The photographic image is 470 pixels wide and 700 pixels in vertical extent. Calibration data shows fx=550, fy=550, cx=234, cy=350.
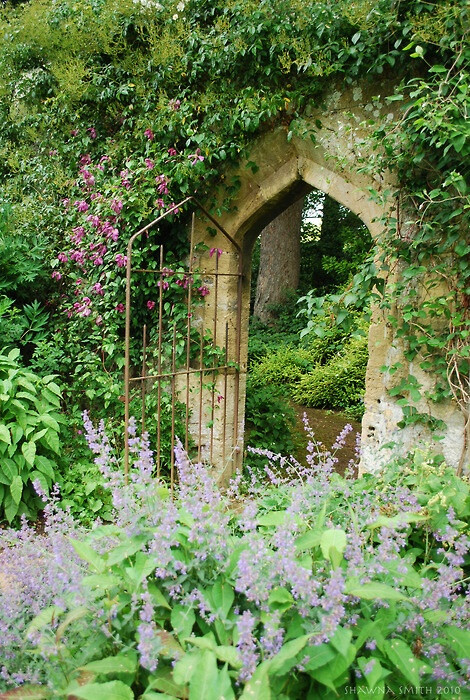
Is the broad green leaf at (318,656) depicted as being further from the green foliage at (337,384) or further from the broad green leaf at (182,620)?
the green foliage at (337,384)

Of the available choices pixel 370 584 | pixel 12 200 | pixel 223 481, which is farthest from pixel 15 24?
pixel 370 584

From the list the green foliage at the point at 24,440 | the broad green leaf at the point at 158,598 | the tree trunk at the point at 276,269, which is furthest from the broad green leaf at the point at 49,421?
the tree trunk at the point at 276,269

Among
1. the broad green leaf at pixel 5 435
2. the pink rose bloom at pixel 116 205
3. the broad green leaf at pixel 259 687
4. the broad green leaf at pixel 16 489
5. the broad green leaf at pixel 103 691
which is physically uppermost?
the pink rose bloom at pixel 116 205

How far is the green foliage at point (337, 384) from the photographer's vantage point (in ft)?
25.4

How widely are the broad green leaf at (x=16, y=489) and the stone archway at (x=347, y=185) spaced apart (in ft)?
4.25

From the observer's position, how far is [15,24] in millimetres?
5023

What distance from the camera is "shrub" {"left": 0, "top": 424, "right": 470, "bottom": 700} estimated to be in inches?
50.0

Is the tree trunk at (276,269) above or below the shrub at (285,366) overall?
above

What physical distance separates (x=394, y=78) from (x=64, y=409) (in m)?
3.35

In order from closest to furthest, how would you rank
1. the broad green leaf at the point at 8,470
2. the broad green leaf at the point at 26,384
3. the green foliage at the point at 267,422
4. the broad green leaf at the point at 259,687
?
the broad green leaf at the point at 259,687, the broad green leaf at the point at 8,470, the broad green leaf at the point at 26,384, the green foliage at the point at 267,422

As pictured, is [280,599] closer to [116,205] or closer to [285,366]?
[116,205]

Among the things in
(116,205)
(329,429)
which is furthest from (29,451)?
(329,429)

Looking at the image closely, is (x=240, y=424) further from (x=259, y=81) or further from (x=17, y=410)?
(x=259, y=81)

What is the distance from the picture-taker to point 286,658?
1.19 metres
